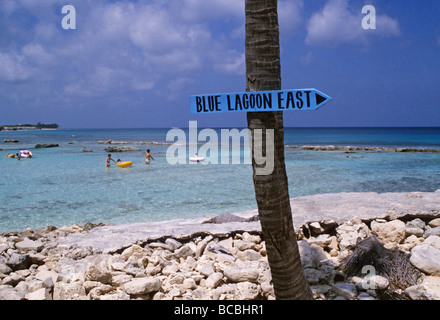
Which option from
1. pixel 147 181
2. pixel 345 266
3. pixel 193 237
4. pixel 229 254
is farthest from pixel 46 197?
pixel 345 266

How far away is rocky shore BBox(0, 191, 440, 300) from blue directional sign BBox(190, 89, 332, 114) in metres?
2.24

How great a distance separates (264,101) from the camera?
9.53ft

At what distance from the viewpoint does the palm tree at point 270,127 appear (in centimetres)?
293

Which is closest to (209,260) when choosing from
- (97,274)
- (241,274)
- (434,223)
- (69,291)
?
(241,274)

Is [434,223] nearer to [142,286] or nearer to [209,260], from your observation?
[209,260]

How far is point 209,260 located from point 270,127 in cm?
269

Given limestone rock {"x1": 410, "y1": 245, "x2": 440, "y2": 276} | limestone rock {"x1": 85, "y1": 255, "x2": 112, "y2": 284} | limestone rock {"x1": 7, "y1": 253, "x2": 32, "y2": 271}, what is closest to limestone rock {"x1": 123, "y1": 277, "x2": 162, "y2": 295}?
limestone rock {"x1": 85, "y1": 255, "x2": 112, "y2": 284}

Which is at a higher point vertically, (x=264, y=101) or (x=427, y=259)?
(x=264, y=101)

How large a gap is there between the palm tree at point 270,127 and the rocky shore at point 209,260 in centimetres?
108

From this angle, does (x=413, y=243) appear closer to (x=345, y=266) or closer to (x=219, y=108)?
(x=345, y=266)

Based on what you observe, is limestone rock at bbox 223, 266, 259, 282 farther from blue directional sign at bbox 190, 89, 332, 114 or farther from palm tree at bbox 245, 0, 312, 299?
blue directional sign at bbox 190, 89, 332, 114

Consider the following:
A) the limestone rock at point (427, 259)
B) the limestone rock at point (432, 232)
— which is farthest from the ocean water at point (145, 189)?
the limestone rock at point (427, 259)

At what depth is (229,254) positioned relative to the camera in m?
5.25

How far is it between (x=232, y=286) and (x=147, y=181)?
14.2 meters
